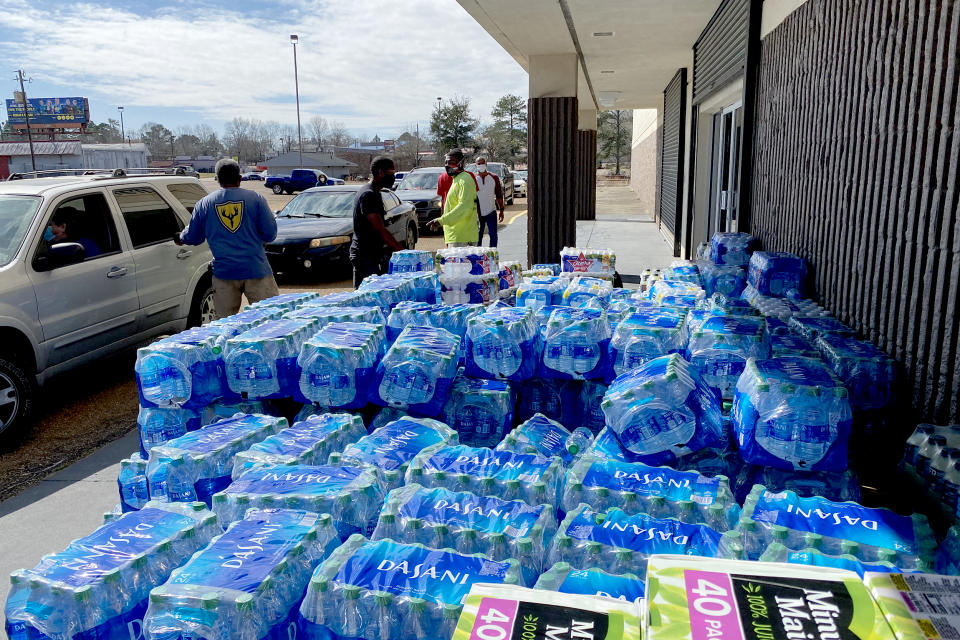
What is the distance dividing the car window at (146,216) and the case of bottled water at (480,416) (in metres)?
4.37

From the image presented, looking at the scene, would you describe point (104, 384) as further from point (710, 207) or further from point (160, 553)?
point (710, 207)

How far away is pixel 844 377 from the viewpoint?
11.8ft

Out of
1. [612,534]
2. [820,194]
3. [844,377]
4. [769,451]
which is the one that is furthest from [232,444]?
[820,194]

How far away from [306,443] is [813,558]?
2.00m

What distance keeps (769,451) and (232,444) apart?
2284mm

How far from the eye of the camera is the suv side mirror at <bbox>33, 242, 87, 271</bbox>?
5.64m

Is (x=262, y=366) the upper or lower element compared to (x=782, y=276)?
lower

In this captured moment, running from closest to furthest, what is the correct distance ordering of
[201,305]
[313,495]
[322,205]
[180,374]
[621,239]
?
[313,495] → [180,374] → [201,305] → [322,205] → [621,239]

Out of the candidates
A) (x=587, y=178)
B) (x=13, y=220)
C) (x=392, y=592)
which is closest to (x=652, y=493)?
(x=392, y=592)

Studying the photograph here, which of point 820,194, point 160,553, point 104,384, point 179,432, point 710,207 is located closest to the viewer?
point 160,553

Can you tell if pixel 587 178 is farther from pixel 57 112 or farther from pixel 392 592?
pixel 57 112

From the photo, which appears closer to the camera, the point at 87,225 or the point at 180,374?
the point at 180,374

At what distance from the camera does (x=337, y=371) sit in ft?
12.1

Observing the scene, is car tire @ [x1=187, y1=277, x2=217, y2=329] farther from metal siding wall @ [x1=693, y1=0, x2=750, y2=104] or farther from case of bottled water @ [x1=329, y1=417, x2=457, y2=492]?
metal siding wall @ [x1=693, y1=0, x2=750, y2=104]
